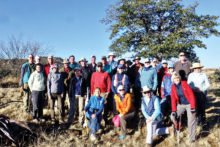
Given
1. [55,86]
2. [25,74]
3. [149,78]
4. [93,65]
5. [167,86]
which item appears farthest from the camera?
[93,65]

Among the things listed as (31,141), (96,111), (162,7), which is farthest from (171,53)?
(31,141)

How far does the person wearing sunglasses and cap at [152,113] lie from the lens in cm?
550

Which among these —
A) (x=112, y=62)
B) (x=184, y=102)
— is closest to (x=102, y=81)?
(x=112, y=62)

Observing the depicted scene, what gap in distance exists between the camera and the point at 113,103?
6715 millimetres

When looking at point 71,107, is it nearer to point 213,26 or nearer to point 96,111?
point 96,111

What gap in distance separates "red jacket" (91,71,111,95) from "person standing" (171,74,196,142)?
7.71 ft

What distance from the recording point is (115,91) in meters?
6.68

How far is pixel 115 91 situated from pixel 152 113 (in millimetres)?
1573

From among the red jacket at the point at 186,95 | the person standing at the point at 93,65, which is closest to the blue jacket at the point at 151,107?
the red jacket at the point at 186,95

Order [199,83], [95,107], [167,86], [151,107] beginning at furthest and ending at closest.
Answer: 1. [167,86]
2. [95,107]
3. [199,83]
4. [151,107]

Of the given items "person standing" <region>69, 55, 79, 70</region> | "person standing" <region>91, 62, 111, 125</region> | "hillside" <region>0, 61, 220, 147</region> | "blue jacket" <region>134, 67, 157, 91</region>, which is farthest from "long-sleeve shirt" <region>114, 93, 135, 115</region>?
"person standing" <region>69, 55, 79, 70</region>

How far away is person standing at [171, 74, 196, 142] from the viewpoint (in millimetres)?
5352

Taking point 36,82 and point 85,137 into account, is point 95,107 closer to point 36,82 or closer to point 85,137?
point 85,137

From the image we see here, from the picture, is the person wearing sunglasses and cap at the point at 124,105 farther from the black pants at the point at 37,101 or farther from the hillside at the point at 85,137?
the black pants at the point at 37,101
